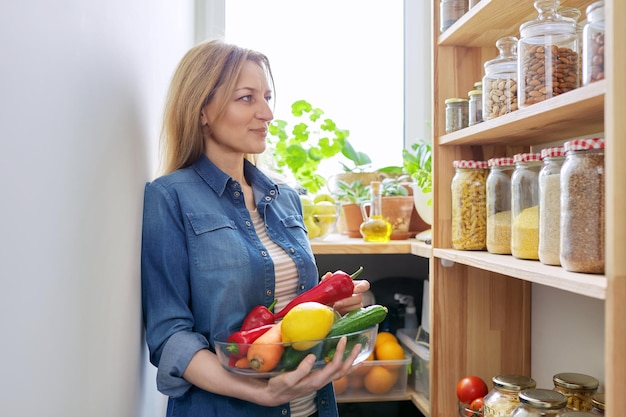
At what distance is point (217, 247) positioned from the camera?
1.04m

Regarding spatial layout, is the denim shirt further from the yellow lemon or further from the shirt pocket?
the yellow lemon

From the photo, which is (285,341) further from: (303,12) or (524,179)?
(303,12)

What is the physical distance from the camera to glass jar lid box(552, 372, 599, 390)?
1026mm

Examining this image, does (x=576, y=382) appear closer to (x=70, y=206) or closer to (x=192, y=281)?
(x=192, y=281)

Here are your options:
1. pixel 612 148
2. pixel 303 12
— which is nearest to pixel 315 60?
pixel 303 12

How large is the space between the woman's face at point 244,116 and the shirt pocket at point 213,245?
170 mm

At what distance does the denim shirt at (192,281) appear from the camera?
99 centimetres

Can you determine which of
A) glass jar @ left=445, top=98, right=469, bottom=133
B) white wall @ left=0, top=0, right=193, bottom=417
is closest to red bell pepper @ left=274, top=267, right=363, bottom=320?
white wall @ left=0, top=0, right=193, bottom=417

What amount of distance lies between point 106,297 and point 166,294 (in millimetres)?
254

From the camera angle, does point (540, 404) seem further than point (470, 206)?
No

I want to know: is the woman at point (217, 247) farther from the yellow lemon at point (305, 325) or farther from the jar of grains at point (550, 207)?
the jar of grains at point (550, 207)

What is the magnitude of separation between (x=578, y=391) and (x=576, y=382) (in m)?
0.02

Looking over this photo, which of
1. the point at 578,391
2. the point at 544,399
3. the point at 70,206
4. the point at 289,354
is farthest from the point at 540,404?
the point at 70,206

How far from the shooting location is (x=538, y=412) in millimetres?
959
